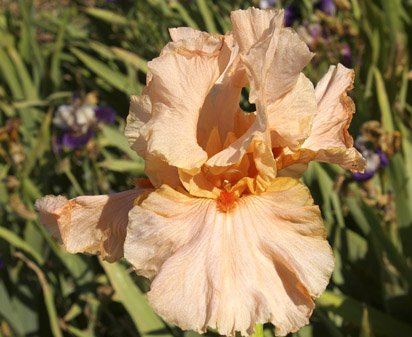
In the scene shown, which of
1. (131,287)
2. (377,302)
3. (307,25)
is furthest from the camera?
(307,25)

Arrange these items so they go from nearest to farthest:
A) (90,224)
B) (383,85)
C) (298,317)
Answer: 1. (298,317)
2. (90,224)
3. (383,85)

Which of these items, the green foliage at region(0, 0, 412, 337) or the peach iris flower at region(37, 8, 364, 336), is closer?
the peach iris flower at region(37, 8, 364, 336)

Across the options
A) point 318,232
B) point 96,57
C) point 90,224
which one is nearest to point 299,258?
point 318,232

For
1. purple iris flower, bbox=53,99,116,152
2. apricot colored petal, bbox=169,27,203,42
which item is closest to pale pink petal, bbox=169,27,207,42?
apricot colored petal, bbox=169,27,203,42

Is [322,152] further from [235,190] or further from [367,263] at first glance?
[367,263]

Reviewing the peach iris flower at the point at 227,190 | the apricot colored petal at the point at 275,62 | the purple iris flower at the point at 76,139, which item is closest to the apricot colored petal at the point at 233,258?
the peach iris flower at the point at 227,190

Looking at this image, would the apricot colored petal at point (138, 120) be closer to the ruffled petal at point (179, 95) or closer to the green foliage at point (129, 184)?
the ruffled petal at point (179, 95)

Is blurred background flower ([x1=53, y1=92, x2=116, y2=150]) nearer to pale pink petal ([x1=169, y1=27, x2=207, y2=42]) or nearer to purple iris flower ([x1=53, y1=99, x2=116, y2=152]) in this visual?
purple iris flower ([x1=53, y1=99, x2=116, y2=152])
